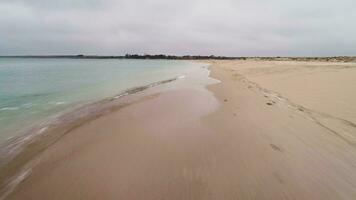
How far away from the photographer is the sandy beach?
3424 millimetres

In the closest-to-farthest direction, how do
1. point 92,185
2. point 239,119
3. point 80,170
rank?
point 92,185 < point 80,170 < point 239,119

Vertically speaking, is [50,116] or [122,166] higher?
[122,166]

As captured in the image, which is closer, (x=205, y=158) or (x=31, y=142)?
(x=205, y=158)

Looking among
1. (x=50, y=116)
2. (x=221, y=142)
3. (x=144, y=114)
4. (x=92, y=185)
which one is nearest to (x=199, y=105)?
(x=144, y=114)

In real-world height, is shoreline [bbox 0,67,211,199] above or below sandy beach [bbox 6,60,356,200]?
below

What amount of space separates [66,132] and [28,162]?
1.97 metres

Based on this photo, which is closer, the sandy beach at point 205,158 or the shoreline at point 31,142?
the sandy beach at point 205,158

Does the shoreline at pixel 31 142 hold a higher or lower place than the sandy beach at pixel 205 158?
lower

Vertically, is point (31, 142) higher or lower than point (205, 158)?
lower

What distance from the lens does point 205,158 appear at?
450 centimetres

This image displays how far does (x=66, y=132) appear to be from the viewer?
666 centimetres

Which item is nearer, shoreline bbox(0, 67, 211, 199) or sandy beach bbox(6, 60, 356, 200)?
sandy beach bbox(6, 60, 356, 200)

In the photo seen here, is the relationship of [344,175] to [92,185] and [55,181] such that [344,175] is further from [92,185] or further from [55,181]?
[55,181]

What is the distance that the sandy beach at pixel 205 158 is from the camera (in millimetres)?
3424
